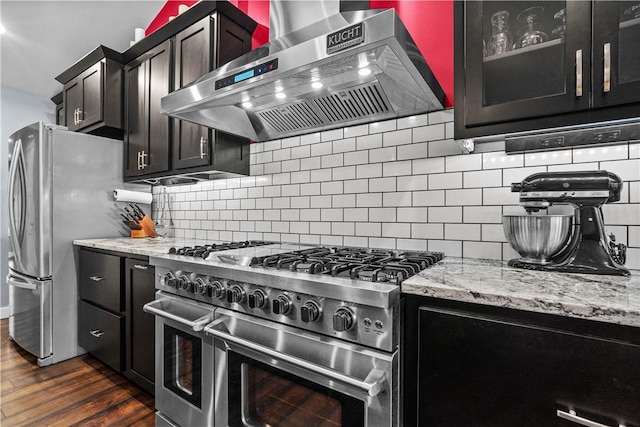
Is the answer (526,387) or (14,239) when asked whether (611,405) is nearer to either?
(526,387)

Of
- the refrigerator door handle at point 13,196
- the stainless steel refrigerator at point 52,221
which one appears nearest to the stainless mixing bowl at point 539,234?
the stainless steel refrigerator at point 52,221

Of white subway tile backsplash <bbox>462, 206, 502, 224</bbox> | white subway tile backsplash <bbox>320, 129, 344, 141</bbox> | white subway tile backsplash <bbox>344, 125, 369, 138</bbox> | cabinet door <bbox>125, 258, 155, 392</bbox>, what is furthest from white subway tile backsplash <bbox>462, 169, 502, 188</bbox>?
cabinet door <bbox>125, 258, 155, 392</bbox>

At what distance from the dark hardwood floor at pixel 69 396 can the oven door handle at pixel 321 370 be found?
99cm

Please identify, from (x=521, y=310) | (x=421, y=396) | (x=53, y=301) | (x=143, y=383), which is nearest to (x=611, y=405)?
(x=521, y=310)

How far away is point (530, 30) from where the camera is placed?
1096 mm

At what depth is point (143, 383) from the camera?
6.21 feet

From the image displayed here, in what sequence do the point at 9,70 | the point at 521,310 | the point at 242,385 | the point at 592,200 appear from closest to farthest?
the point at 521,310, the point at 592,200, the point at 242,385, the point at 9,70

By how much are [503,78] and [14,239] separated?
381cm

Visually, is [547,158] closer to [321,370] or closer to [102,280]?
[321,370]

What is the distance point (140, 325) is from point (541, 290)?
2.08 metres

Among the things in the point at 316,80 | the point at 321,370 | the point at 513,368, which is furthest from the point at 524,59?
the point at 321,370

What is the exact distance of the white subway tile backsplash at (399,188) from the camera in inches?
50.8

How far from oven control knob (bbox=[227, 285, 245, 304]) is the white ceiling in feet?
9.52

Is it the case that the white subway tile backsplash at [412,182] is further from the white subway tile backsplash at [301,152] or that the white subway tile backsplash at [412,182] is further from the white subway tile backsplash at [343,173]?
the white subway tile backsplash at [301,152]
